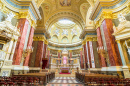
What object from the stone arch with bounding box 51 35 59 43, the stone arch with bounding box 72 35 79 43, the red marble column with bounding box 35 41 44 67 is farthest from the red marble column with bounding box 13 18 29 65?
the stone arch with bounding box 72 35 79 43

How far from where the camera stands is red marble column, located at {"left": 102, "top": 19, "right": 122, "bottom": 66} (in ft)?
21.1

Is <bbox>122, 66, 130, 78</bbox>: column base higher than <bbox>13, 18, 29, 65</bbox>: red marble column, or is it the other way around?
<bbox>13, 18, 29, 65</bbox>: red marble column

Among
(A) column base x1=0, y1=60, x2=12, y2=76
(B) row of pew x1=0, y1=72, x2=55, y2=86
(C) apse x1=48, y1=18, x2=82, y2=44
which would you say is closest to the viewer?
(B) row of pew x1=0, y1=72, x2=55, y2=86

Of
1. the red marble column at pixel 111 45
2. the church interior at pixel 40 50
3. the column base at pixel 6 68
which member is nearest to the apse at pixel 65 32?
the church interior at pixel 40 50

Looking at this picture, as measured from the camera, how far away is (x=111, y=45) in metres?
6.84

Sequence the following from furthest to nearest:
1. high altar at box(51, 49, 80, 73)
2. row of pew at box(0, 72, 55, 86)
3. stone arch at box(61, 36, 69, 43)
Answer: stone arch at box(61, 36, 69, 43) < high altar at box(51, 49, 80, 73) < row of pew at box(0, 72, 55, 86)

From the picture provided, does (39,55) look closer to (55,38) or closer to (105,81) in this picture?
(105,81)

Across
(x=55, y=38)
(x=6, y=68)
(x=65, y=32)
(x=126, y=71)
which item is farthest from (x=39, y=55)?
(x=65, y=32)

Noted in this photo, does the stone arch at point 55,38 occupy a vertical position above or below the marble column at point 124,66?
above

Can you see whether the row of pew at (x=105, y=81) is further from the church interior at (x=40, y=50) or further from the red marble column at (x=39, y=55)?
the red marble column at (x=39, y=55)

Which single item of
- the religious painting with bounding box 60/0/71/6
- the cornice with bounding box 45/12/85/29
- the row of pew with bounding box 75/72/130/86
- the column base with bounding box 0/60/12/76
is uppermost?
the religious painting with bounding box 60/0/71/6

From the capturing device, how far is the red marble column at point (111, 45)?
21.1ft

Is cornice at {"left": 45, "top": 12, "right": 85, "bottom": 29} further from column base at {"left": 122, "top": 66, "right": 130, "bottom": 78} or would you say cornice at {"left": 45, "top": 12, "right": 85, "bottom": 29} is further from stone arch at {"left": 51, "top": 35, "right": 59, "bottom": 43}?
column base at {"left": 122, "top": 66, "right": 130, "bottom": 78}

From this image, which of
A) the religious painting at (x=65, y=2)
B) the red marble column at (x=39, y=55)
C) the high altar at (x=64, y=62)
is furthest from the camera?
the high altar at (x=64, y=62)
